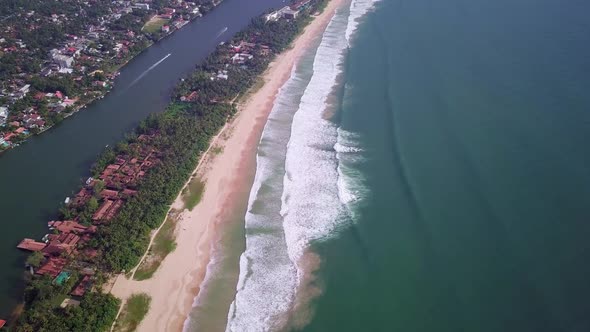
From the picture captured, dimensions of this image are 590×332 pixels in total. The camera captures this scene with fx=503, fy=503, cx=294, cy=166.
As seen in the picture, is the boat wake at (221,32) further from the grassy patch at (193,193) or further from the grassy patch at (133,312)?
the grassy patch at (133,312)

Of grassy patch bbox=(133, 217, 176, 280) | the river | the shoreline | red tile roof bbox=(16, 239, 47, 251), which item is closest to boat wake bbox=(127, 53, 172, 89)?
the river

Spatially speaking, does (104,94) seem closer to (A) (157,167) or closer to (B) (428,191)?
(A) (157,167)

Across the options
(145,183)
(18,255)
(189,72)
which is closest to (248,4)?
(189,72)

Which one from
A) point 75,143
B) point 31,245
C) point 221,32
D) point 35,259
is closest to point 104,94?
point 75,143

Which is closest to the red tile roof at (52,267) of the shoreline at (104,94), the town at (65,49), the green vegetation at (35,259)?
the green vegetation at (35,259)

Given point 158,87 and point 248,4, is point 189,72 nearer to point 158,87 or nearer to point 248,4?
point 158,87
